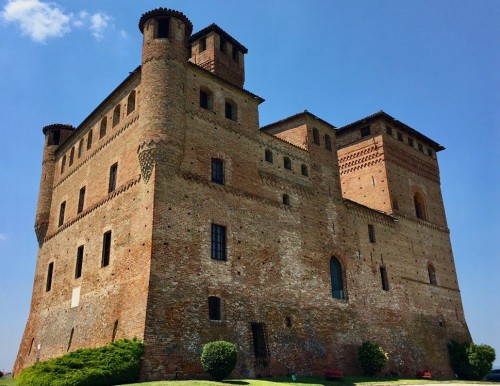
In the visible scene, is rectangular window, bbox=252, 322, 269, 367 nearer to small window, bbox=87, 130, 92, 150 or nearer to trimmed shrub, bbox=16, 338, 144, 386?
trimmed shrub, bbox=16, 338, 144, 386

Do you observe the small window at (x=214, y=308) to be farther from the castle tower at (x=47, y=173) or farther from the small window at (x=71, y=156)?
the castle tower at (x=47, y=173)

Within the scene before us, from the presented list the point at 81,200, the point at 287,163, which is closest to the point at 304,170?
the point at 287,163

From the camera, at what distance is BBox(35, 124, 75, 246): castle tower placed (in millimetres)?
25562

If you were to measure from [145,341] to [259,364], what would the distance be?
492cm

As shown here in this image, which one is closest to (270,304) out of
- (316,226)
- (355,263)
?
(316,226)

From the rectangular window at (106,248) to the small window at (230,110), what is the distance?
7.49 meters

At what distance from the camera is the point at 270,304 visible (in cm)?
1947

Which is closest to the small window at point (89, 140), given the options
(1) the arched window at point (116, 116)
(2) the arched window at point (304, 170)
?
(1) the arched window at point (116, 116)

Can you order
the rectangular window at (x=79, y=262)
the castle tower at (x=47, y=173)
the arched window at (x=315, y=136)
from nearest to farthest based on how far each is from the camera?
the rectangular window at (x=79, y=262), the castle tower at (x=47, y=173), the arched window at (x=315, y=136)

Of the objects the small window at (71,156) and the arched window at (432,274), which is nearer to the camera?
the small window at (71,156)

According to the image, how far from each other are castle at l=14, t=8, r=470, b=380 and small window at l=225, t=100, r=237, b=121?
2.4 inches

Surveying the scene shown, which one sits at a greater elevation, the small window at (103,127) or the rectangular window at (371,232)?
the small window at (103,127)

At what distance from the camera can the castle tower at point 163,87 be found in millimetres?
18078

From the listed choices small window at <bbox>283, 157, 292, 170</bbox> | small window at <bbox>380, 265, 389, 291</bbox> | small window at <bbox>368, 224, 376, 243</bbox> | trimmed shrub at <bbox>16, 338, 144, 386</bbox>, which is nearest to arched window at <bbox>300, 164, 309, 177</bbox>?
small window at <bbox>283, 157, 292, 170</bbox>
